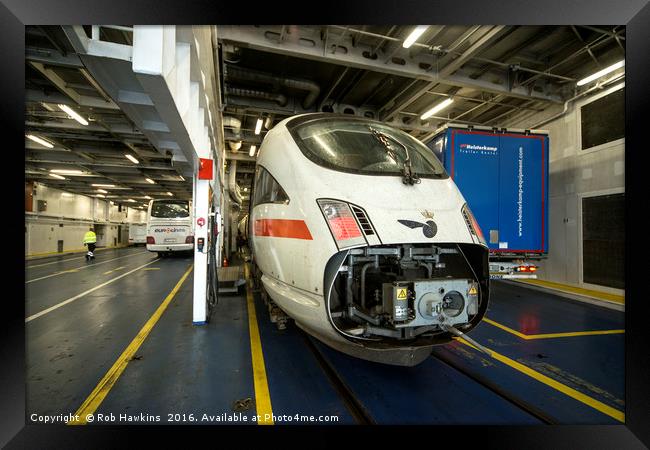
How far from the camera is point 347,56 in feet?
19.4

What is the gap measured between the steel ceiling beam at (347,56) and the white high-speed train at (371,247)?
361 cm

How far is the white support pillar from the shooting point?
4.03 meters

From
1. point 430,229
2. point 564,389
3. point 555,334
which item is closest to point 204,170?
point 430,229

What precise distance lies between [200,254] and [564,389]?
4329 millimetres

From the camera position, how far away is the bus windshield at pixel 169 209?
482 inches

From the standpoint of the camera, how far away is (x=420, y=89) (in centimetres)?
748

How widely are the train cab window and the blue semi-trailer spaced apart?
3.33 m

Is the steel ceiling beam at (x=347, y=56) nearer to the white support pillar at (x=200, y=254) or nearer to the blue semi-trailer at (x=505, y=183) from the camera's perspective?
the blue semi-trailer at (x=505, y=183)

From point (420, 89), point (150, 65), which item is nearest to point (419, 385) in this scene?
point (150, 65)

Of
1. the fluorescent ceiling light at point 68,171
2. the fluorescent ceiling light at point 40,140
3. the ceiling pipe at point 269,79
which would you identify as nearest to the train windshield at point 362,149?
the ceiling pipe at point 269,79

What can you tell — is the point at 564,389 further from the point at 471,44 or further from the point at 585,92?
the point at 585,92

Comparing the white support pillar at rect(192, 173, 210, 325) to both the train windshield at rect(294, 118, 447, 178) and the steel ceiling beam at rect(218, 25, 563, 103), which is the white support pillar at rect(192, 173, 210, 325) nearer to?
the train windshield at rect(294, 118, 447, 178)

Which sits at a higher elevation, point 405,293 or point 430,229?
point 430,229

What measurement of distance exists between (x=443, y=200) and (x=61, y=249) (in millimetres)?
21259
